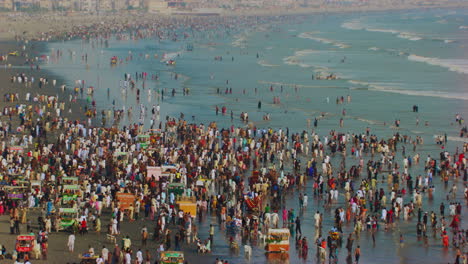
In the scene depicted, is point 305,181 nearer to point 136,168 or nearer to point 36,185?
point 136,168

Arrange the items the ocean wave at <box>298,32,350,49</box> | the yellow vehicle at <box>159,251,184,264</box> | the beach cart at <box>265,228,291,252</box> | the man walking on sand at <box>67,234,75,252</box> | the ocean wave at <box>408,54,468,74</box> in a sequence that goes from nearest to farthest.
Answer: the yellow vehicle at <box>159,251,184,264</box>
the man walking on sand at <box>67,234,75,252</box>
the beach cart at <box>265,228,291,252</box>
the ocean wave at <box>408,54,468,74</box>
the ocean wave at <box>298,32,350,49</box>

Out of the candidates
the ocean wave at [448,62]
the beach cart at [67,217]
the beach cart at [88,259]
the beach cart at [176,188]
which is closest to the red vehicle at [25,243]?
the beach cart at [88,259]

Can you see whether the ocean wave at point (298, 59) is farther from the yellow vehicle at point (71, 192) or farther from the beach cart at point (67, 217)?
the beach cart at point (67, 217)

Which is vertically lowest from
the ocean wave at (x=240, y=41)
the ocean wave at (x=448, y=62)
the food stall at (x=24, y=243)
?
the ocean wave at (x=240, y=41)

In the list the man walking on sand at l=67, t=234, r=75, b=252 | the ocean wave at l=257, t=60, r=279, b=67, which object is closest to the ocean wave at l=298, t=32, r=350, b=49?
the ocean wave at l=257, t=60, r=279, b=67

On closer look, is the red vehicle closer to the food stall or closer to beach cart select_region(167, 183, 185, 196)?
the food stall

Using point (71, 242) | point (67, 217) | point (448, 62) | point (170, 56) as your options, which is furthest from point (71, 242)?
point (448, 62)

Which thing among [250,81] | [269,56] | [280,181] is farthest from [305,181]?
[269,56]

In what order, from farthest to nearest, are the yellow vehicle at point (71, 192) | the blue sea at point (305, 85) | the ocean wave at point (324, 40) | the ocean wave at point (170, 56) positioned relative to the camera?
the ocean wave at point (324, 40), the ocean wave at point (170, 56), the blue sea at point (305, 85), the yellow vehicle at point (71, 192)
